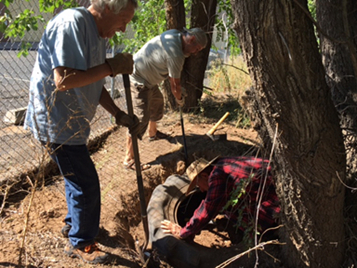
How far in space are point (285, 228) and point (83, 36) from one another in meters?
2.09

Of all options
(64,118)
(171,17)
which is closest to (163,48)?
(171,17)

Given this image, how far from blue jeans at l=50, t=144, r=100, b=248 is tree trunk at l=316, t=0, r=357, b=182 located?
2.01 m

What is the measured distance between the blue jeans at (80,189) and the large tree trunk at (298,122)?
1.36m

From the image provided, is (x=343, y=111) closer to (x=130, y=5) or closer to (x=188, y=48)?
(x=130, y=5)

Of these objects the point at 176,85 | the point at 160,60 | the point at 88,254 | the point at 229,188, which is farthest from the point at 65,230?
the point at 160,60

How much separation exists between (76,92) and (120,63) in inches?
16.2

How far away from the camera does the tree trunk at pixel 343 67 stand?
104 inches

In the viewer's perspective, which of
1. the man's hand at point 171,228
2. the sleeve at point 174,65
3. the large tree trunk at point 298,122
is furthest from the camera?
the sleeve at point 174,65

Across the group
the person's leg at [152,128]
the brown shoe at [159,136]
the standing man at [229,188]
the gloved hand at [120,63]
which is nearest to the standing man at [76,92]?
the gloved hand at [120,63]

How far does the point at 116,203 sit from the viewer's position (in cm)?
385

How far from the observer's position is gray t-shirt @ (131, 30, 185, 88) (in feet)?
13.7

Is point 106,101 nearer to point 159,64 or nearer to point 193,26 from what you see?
point 159,64

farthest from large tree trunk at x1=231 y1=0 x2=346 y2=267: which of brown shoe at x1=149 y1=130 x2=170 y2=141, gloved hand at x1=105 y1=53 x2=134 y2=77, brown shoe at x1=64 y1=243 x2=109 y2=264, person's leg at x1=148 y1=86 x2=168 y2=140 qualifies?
brown shoe at x1=149 y1=130 x2=170 y2=141

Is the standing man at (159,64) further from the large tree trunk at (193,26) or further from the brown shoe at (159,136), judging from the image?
the large tree trunk at (193,26)
